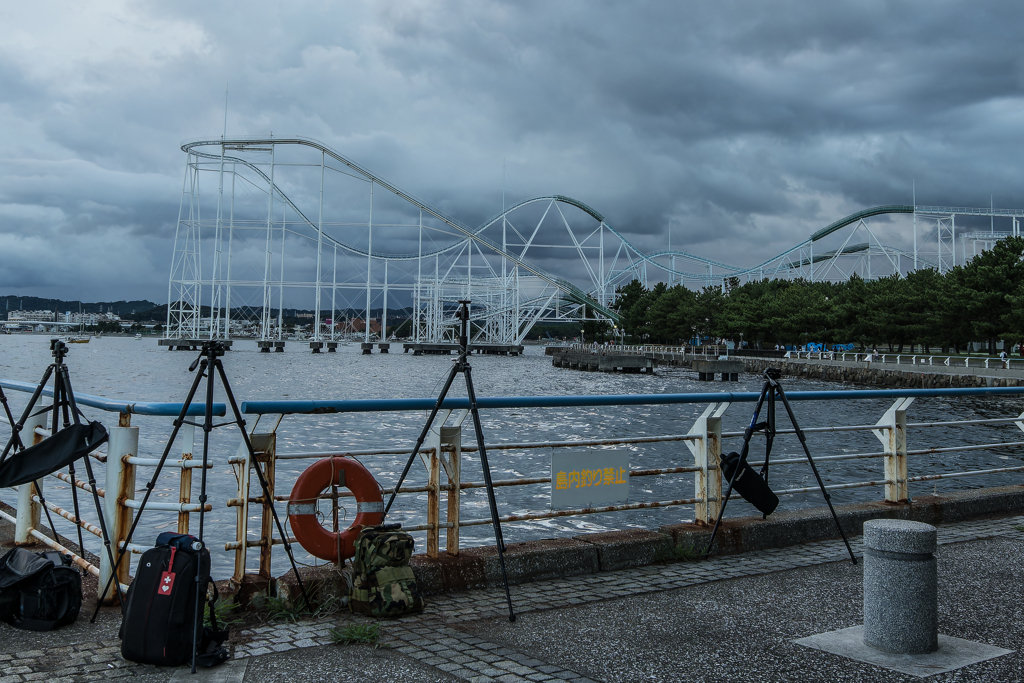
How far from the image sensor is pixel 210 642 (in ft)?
13.7

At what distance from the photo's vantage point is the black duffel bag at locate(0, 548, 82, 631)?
450 centimetres

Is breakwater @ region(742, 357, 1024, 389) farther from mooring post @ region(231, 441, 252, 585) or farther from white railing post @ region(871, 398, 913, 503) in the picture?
mooring post @ region(231, 441, 252, 585)

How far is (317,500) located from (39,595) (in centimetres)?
147

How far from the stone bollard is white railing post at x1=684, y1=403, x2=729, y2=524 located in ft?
7.03

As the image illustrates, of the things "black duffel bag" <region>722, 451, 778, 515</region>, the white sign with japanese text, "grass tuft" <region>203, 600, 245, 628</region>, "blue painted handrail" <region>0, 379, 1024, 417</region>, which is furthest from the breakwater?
"grass tuft" <region>203, 600, 245, 628</region>

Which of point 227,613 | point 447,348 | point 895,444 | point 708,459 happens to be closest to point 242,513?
point 227,613

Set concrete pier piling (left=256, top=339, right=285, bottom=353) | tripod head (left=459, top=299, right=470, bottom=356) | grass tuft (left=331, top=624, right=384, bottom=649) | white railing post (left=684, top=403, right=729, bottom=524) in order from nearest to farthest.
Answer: grass tuft (left=331, top=624, right=384, bottom=649)
tripod head (left=459, top=299, right=470, bottom=356)
white railing post (left=684, top=403, right=729, bottom=524)
concrete pier piling (left=256, top=339, right=285, bottom=353)

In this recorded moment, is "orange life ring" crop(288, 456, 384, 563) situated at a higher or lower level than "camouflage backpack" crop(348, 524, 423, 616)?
higher

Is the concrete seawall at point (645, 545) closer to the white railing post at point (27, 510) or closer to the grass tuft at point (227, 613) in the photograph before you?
the grass tuft at point (227, 613)

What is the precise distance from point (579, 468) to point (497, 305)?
381 feet

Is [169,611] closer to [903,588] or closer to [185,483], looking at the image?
[185,483]

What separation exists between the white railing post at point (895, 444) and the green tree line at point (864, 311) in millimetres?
52485

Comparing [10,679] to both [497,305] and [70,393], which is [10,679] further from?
[497,305]

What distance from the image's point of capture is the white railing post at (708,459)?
21.3 ft
